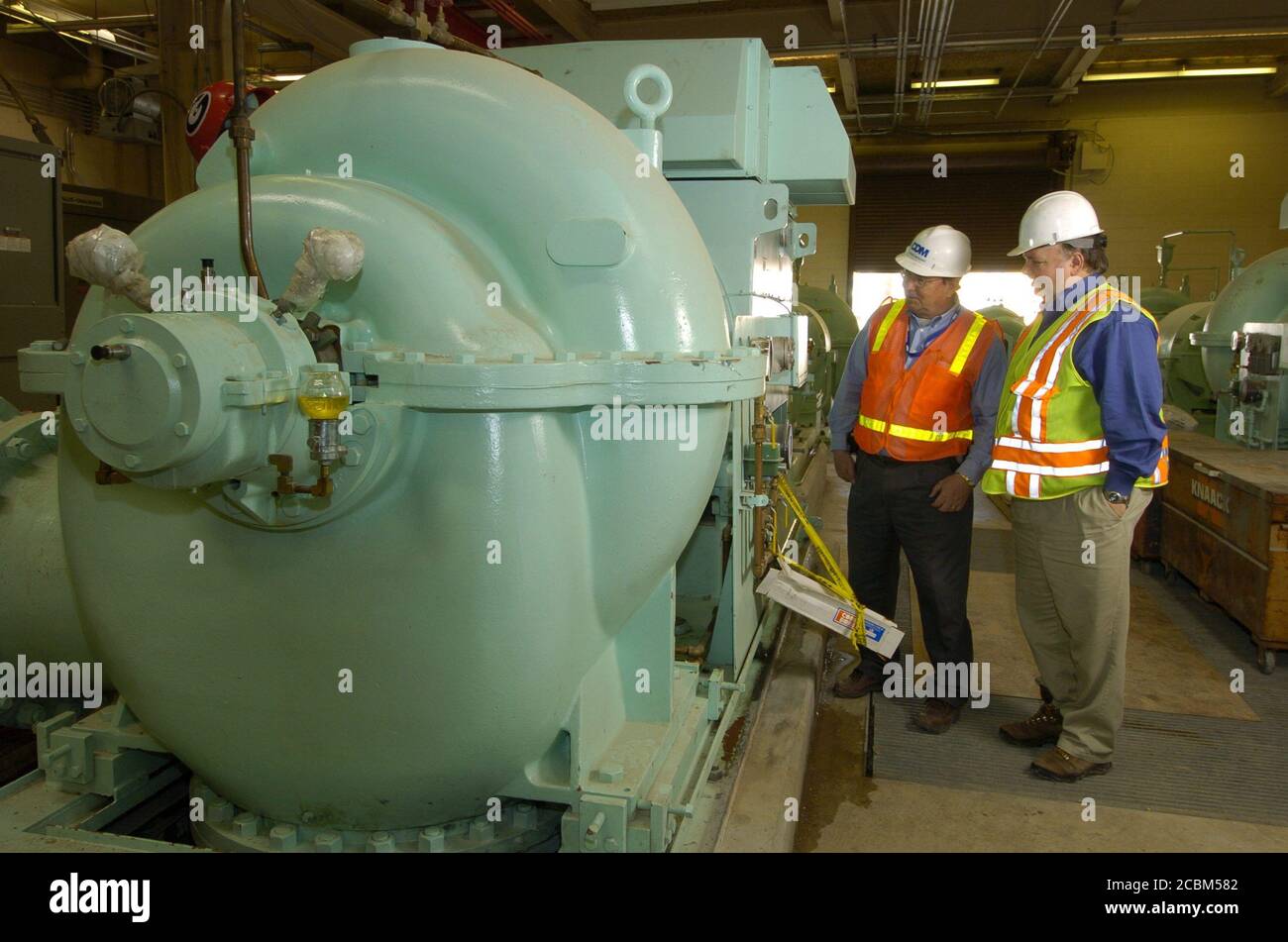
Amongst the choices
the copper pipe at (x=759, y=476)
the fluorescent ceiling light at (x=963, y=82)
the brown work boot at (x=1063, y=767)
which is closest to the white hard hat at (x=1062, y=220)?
the copper pipe at (x=759, y=476)

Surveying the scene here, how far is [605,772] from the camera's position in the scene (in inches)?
69.5

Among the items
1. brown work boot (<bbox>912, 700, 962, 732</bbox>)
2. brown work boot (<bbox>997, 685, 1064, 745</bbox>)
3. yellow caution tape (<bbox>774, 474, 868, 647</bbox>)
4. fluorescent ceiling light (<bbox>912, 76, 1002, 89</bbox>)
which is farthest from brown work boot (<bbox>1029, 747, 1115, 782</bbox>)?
fluorescent ceiling light (<bbox>912, 76, 1002, 89</bbox>)

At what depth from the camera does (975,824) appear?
2527 mm

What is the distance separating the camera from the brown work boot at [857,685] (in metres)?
3.28

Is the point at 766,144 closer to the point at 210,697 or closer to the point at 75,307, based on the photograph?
the point at 210,697

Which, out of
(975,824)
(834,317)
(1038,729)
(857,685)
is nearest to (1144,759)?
(1038,729)

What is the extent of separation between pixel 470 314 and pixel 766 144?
6.03 ft

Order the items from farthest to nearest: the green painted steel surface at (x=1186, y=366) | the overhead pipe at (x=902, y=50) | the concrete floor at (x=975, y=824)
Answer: the overhead pipe at (x=902, y=50) → the green painted steel surface at (x=1186, y=366) → the concrete floor at (x=975, y=824)

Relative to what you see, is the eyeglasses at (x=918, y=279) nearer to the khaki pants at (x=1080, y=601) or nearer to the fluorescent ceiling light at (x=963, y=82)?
the khaki pants at (x=1080, y=601)

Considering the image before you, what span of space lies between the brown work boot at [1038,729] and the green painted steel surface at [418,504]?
170 cm

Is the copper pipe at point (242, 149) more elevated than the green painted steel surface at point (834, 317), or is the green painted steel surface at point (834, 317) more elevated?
the green painted steel surface at point (834, 317)

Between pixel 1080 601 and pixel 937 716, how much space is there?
25.3 inches

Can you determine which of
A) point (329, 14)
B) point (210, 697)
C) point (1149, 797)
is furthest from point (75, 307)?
point (1149, 797)

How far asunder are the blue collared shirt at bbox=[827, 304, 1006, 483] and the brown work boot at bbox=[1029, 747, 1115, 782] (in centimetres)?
79
